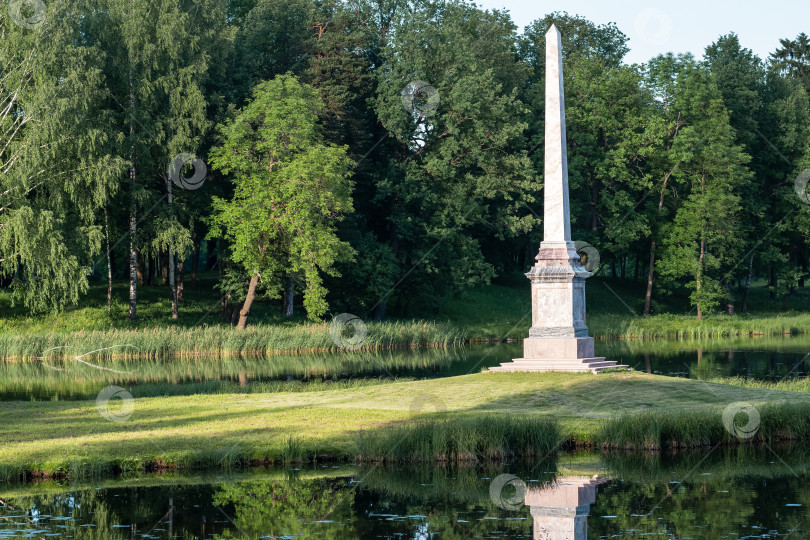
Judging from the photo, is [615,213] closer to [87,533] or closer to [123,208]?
[123,208]

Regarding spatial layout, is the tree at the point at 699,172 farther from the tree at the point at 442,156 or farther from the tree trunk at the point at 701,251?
the tree at the point at 442,156

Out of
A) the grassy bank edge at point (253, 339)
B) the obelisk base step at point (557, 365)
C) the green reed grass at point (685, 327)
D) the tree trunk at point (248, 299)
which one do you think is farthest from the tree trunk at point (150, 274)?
the obelisk base step at point (557, 365)

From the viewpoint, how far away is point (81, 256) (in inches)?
1655

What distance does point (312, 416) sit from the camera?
1820 centimetres

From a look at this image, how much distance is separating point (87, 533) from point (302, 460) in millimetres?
4595

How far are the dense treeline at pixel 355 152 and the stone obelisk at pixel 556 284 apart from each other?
21177mm

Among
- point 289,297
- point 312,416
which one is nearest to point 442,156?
point 289,297

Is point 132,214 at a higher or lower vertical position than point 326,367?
higher

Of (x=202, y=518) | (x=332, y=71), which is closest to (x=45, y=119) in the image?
(x=332, y=71)

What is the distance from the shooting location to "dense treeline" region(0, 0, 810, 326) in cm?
4197

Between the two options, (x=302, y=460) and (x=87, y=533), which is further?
(x=302, y=460)

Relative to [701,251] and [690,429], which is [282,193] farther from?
[690,429]

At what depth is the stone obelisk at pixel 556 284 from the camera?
2420cm

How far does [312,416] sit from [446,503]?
6.50 metres
